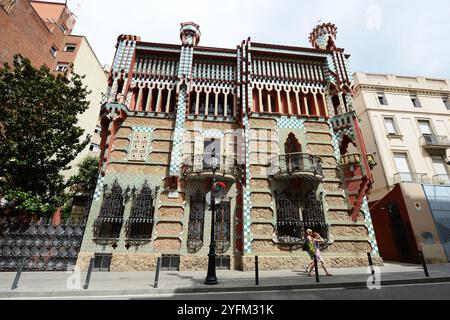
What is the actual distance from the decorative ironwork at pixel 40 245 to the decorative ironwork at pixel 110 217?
0.99m

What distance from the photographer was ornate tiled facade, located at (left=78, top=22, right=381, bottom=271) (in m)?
12.3

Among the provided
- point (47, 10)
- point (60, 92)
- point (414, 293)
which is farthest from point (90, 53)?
point (414, 293)

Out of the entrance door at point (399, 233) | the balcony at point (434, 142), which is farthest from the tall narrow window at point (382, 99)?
the entrance door at point (399, 233)

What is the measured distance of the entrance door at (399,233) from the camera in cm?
1446

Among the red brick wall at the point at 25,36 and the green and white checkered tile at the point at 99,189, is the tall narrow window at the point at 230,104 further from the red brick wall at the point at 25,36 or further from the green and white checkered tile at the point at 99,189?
the red brick wall at the point at 25,36

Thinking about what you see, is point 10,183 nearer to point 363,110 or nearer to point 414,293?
point 414,293

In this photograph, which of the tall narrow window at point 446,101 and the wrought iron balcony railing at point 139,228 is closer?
the wrought iron balcony railing at point 139,228

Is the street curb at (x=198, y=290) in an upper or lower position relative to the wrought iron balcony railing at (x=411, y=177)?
lower

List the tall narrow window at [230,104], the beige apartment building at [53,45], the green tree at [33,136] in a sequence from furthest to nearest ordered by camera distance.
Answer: the beige apartment building at [53,45] < the tall narrow window at [230,104] < the green tree at [33,136]

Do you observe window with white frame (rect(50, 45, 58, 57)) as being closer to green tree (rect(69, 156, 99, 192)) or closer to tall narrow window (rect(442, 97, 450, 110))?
green tree (rect(69, 156, 99, 192))

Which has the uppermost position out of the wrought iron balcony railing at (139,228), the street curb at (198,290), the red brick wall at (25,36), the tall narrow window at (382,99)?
the red brick wall at (25,36)

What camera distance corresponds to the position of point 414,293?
6445 millimetres

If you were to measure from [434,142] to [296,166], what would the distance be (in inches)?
553
